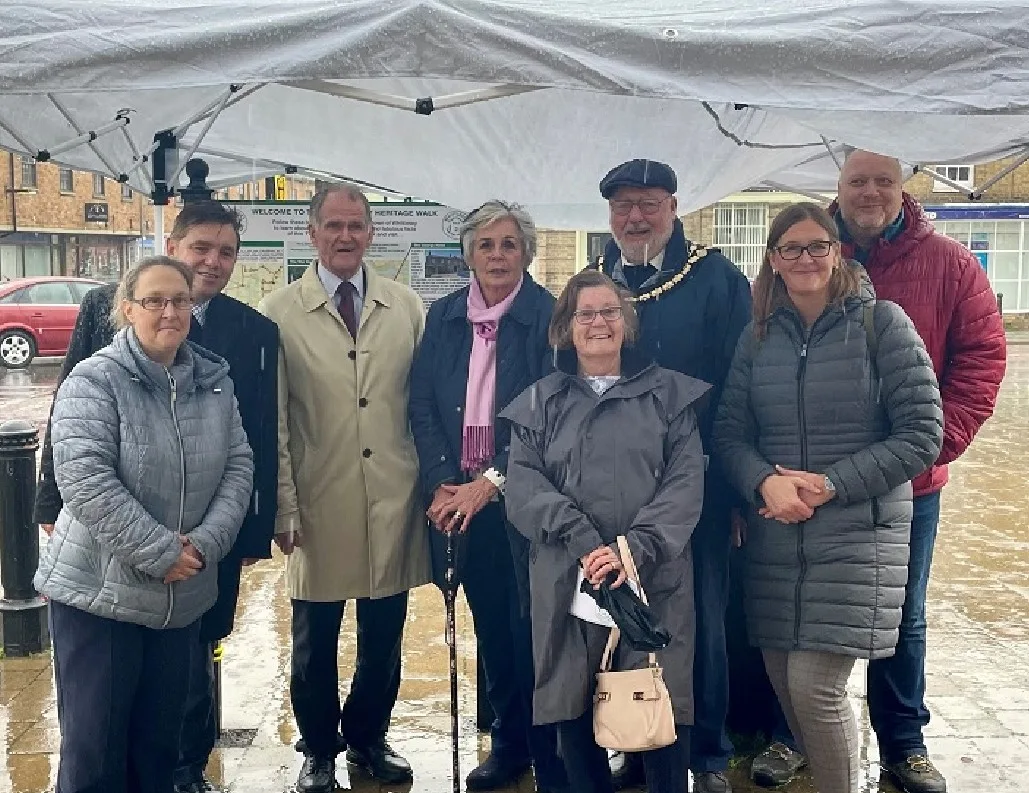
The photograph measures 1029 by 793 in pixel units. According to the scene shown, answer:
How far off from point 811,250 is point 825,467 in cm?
70

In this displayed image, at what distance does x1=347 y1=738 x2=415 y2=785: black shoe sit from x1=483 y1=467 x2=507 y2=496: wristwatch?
121 centimetres

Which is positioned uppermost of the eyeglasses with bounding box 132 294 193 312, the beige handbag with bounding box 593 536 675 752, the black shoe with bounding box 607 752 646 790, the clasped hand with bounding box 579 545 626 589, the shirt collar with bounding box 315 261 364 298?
the shirt collar with bounding box 315 261 364 298

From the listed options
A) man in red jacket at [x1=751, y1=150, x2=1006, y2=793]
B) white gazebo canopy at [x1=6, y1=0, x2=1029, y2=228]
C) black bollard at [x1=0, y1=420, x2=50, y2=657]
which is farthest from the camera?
black bollard at [x1=0, y1=420, x2=50, y2=657]

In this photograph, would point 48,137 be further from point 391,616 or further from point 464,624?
point 464,624

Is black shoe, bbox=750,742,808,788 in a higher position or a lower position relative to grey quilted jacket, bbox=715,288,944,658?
lower

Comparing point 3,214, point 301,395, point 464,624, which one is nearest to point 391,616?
point 301,395

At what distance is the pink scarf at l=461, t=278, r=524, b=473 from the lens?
3.87 meters

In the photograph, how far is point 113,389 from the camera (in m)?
3.10

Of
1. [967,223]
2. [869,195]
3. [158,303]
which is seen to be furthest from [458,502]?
[967,223]

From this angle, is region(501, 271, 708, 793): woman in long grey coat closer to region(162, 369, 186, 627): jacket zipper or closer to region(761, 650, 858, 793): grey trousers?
region(761, 650, 858, 793): grey trousers

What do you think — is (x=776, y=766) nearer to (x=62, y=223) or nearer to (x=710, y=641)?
(x=710, y=641)

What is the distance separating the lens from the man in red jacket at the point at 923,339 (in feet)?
12.5

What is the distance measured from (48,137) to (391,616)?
256 cm

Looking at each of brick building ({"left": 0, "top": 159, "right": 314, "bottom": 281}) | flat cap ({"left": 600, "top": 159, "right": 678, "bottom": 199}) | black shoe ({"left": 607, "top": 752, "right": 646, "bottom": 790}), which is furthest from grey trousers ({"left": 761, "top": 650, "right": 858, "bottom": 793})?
brick building ({"left": 0, "top": 159, "right": 314, "bottom": 281})
